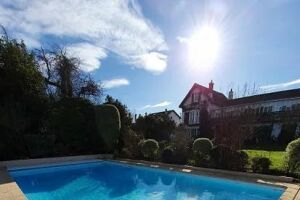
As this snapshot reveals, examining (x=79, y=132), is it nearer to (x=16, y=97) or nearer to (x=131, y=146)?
(x=131, y=146)

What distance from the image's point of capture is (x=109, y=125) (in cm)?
2030

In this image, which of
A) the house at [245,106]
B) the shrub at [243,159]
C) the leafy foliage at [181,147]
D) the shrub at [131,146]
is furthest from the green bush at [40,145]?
the shrub at [243,159]

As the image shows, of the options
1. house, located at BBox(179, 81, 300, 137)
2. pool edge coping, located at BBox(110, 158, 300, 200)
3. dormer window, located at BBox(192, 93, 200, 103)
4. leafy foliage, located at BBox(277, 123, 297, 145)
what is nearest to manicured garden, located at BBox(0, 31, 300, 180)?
pool edge coping, located at BBox(110, 158, 300, 200)

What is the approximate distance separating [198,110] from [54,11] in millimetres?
29844

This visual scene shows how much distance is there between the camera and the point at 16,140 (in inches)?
679

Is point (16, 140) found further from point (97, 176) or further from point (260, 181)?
point (260, 181)

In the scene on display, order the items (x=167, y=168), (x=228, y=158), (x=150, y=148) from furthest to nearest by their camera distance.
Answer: (x=150, y=148) → (x=167, y=168) → (x=228, y=158)

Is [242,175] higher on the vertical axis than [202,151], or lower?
lower

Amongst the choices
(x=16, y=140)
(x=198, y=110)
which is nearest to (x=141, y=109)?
(x=198, y=110)

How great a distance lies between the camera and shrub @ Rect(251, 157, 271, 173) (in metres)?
12.4

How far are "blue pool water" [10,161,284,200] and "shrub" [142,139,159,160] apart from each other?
1795 mm

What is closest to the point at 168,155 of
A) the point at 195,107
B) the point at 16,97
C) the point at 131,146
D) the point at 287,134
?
the point at 131,146

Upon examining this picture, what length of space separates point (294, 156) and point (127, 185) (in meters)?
6.67

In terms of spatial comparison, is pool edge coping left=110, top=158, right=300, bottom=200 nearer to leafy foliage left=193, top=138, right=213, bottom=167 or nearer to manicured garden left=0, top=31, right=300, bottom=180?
manicured garden left=0, top=31, right=300, bottom=180
